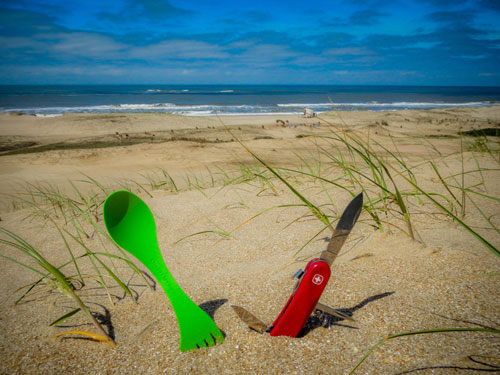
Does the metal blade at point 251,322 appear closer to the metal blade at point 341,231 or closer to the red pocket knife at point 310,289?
the red pocket knife at point 310,289

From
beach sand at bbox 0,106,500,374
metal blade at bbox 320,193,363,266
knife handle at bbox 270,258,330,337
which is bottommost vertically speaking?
beach sand at bbox 0,106,500,374

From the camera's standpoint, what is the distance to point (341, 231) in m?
0.76

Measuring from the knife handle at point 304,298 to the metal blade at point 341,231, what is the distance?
0.04m

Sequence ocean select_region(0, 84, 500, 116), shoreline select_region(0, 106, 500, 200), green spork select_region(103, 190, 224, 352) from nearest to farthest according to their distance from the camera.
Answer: green spork select_region(103, 190, 224, 352) → shoreline select_region(0, 106, 500, 200) → ocean select_region(0, 84, 500, 116)

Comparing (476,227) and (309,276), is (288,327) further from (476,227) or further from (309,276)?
(476,227)

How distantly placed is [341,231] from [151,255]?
0.55 metres

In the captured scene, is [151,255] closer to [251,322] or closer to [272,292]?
[251,322]

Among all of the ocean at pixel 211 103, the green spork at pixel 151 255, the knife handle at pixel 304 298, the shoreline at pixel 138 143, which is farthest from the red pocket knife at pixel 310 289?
the shoreline at pixel 138 143

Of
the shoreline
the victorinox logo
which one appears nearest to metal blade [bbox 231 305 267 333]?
the victorinox logo

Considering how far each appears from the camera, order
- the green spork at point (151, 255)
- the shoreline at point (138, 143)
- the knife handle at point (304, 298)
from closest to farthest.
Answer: the knife handle at point (304, 298) → the green spork at point (151, 255) → the shoreline at point (138, 143)

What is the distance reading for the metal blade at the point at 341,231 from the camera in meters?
0.74

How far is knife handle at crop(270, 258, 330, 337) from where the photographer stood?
0.70m

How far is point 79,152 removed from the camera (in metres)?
5.72

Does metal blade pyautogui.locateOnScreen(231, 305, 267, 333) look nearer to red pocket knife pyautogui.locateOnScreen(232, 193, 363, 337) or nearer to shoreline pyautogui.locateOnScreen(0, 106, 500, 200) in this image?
red pocket knife pyautogui.locateOnScreen(232, 193, 363, 337)
